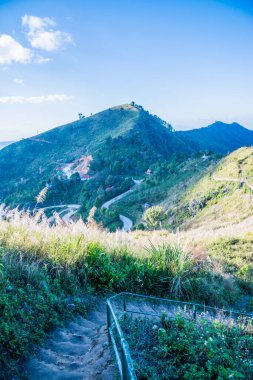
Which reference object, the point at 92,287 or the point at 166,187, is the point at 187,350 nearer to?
the point at 92,287

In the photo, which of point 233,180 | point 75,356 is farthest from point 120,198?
point 75,356

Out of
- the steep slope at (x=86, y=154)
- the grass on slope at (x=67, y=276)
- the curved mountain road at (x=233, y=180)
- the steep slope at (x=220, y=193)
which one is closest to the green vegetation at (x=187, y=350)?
the grass on slope at (x=67, y=276)

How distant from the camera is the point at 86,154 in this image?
120 meters

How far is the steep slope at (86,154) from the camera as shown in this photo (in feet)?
300

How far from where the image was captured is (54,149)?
5404 inches

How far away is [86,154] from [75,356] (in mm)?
118582

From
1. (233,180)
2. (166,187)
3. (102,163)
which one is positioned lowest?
(166,187)

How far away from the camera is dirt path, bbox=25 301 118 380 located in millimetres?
3211

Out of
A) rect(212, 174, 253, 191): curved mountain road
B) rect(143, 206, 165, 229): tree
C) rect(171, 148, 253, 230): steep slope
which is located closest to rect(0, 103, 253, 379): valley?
rect(143, 206, 165, 229): tree

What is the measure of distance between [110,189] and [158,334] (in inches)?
3249

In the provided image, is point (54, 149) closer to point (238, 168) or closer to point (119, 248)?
point (238, 168)

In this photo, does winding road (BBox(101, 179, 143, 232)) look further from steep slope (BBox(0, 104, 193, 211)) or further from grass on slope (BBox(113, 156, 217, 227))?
steep slope (BBox(0, 104, 193, 211))

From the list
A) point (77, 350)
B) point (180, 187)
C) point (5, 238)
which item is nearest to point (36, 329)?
point (77, 350)

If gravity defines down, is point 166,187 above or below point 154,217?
above
